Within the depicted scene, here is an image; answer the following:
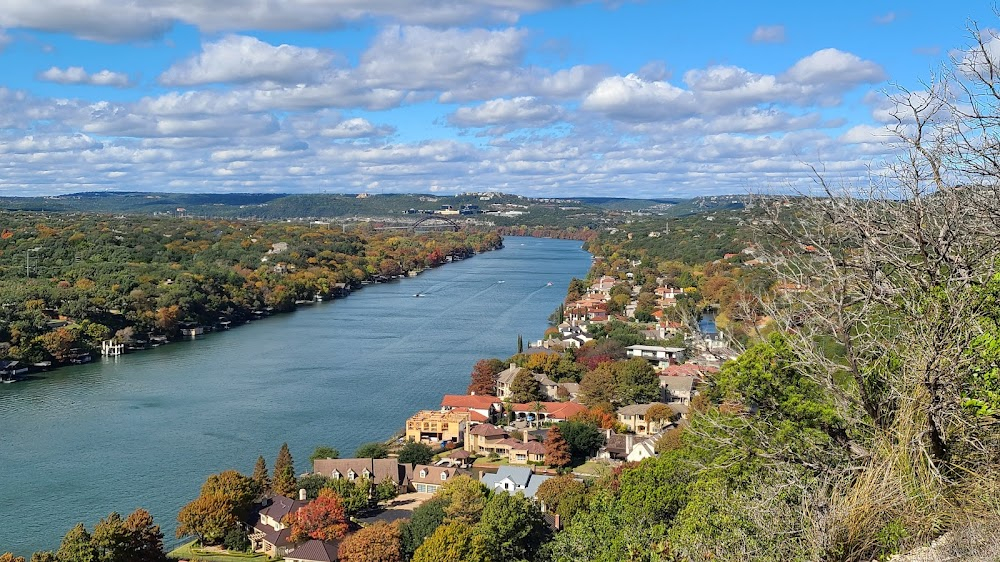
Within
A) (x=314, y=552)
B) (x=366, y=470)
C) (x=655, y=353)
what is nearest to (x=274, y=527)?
(x=314, y=552)

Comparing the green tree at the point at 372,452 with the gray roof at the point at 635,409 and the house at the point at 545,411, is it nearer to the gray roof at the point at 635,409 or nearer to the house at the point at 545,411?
the house at the point at 545,411

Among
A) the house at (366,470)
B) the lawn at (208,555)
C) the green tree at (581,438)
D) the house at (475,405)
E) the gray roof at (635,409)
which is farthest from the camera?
the house at (475,405)

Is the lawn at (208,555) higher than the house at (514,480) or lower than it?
lower

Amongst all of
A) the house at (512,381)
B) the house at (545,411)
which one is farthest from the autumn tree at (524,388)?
the house at (545,411)

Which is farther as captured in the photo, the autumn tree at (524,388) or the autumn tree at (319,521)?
the autumn tree at (524,388)

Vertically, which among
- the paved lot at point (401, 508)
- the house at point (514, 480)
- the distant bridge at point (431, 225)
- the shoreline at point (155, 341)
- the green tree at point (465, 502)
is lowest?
the shoreline at point (155, 341)

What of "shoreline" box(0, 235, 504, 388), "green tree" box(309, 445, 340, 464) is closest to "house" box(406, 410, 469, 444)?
"green tree" box(309, 445, 340, 464)

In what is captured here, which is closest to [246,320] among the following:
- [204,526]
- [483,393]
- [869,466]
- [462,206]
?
[483,393]
